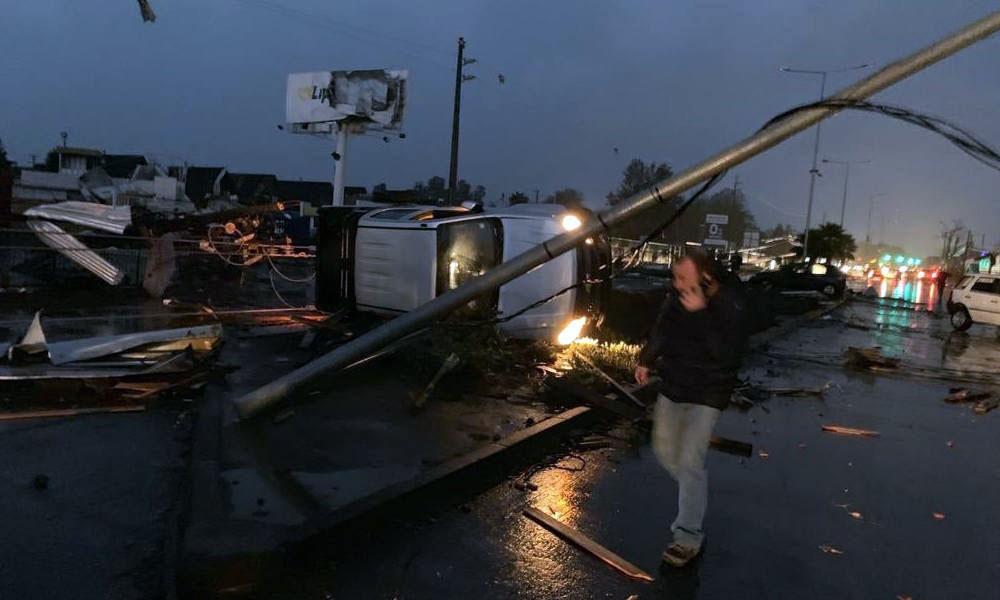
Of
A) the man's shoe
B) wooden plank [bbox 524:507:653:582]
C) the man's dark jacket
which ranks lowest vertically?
wooden plank [bbox 524:507:653:582]

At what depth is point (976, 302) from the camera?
22.2 m

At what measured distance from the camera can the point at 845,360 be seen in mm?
14266

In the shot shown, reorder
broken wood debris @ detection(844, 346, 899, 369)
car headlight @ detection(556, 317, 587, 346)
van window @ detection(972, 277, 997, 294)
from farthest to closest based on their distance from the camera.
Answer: van window @ detection(972, 277, 997, 294) < broken wood debris @ detection(844, 346, 899, 369) < car headlight @ detection(556, 317, 587, 346)

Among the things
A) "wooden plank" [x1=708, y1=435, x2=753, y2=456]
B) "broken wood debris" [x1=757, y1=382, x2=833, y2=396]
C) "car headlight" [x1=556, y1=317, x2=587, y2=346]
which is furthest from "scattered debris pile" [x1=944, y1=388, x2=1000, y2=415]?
"car headlight" [x1=556, y1=317, x2=587, y2=346]

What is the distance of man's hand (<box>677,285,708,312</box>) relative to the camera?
439cm

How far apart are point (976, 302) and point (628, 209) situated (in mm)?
22160

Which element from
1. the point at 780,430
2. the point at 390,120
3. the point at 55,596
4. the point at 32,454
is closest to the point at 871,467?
the point at 780,430

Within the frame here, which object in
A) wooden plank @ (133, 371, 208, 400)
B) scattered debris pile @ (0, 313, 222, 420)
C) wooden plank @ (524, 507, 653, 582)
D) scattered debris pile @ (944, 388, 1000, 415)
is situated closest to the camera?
wooden plank @ (524, 507, 653, 582)

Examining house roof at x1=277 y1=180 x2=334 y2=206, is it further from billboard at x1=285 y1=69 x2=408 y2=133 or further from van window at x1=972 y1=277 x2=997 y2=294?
van window at x1=972 y1=277 x2=997 y2=294

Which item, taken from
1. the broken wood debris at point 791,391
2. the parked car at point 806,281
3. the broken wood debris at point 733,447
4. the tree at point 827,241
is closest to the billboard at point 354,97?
the parked car at point 806,281

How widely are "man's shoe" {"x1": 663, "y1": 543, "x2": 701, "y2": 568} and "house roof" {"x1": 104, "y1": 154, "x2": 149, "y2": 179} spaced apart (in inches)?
2790

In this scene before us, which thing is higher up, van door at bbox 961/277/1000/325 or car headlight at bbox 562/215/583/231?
car headlight at bbox 562/215/583/231

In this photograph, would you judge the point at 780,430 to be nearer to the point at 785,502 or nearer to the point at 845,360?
the point at 785,502

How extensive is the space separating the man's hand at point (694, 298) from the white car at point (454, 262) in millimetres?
4954
